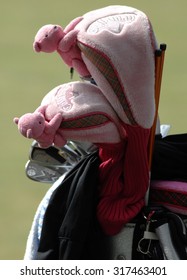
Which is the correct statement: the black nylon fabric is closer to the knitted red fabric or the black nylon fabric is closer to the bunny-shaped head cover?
the knitted red fabric

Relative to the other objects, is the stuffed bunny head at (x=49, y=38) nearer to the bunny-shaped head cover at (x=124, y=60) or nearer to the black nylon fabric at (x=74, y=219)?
the bunny-shaped head cover at (x=124, y=60)

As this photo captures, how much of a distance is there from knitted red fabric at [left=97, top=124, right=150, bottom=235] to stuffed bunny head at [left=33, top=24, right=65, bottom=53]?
23 centimetres

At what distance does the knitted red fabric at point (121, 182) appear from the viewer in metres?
2.11

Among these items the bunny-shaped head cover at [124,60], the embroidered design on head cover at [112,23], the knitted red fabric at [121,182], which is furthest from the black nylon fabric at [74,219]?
the embroidered design on head cover at [112,23]

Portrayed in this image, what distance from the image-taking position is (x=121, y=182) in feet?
7.06

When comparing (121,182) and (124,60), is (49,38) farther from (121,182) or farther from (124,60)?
(121,182)

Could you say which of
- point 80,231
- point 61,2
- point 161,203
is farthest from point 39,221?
point 61,2

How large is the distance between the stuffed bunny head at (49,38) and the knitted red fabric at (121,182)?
0.75 feet

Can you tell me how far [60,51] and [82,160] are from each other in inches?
9.1

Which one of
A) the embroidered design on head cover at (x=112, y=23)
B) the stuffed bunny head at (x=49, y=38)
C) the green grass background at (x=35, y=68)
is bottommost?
the green grass background at (x=35, y=68)

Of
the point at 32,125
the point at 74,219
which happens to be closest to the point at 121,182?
the point at 74,219

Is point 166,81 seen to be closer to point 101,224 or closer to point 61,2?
point 61,2

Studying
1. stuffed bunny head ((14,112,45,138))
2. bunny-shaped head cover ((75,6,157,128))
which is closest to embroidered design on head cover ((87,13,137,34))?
bunny-shaped head cover ((75,6,157,128))

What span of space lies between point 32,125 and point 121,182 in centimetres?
24
